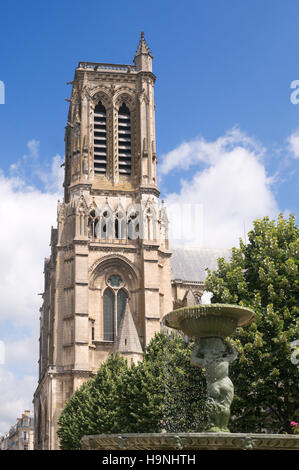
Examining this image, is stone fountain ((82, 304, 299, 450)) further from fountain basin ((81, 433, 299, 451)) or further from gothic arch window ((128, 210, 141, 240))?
gothic arch window ((128, 210, 141, 240))

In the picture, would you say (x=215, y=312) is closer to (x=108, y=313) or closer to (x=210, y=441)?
(x=210, y=441)

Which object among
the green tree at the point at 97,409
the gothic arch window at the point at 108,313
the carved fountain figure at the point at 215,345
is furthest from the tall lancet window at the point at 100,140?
the carved fountain figure at the point at 215,345

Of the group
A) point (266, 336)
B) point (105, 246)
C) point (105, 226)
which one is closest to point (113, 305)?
point (105, 246)

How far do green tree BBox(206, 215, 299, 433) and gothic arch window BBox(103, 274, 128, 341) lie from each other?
2759 centimetres

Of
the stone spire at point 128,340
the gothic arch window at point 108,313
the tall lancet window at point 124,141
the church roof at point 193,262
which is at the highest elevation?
the tall lancet window at point 124,141

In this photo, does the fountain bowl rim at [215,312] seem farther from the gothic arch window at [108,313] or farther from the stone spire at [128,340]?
the gothic arch window at [108,313]

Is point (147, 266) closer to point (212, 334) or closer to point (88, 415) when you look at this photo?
point (88, 415)

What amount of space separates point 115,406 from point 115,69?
1474 inches

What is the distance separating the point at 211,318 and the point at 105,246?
38.2 metres

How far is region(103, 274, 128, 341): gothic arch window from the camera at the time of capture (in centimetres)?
5350

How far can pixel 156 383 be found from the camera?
31.6 metres

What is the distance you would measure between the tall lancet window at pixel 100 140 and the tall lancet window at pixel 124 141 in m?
1.38

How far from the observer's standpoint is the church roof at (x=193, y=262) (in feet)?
211

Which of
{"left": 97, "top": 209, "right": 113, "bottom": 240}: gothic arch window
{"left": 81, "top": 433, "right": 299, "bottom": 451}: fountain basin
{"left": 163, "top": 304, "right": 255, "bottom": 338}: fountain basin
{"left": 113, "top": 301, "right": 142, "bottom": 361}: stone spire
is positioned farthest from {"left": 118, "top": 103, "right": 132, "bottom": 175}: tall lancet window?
{"left": 81, "top": 433, "right": 299, "bottom": 451}: fountain basin
